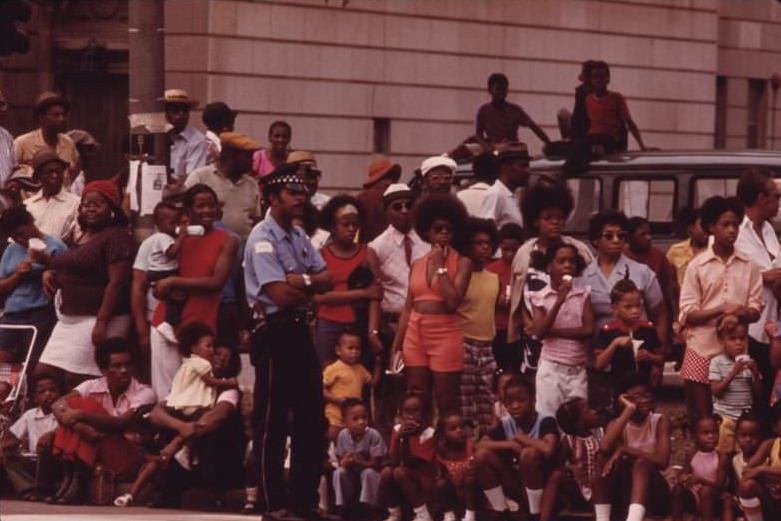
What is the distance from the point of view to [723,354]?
1684 cm

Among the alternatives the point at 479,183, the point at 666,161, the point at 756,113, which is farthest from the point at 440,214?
the point at 756,113

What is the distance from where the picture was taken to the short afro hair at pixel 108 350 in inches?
684

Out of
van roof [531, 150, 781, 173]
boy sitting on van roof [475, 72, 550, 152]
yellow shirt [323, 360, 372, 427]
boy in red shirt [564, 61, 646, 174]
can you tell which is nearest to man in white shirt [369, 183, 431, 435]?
yellow shirt [323, 360, 372, 427]

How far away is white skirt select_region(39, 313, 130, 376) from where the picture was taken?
1777 cm

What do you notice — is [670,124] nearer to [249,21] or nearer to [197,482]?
[249,21]

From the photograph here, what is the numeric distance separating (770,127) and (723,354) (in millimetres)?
27448

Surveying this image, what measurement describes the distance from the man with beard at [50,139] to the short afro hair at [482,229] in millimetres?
4082

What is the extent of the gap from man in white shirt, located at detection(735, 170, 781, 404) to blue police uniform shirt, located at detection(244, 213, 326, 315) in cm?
285

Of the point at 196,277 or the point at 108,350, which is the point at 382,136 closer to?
the point at 196,277

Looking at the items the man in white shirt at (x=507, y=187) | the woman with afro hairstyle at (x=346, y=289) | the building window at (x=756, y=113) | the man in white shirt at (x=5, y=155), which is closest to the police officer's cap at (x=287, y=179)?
the woman with afro hairstyle at (x=346, y=289)

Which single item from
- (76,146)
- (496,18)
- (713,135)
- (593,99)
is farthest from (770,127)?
(76,146)

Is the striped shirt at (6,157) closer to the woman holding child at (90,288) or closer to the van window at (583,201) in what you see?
the woman holding child at (90,288)

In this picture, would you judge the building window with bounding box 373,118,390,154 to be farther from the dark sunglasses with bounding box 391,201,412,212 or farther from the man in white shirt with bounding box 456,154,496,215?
the dark sunglasses with bounding box 391,201,412,212

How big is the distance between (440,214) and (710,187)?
17.0 feet
